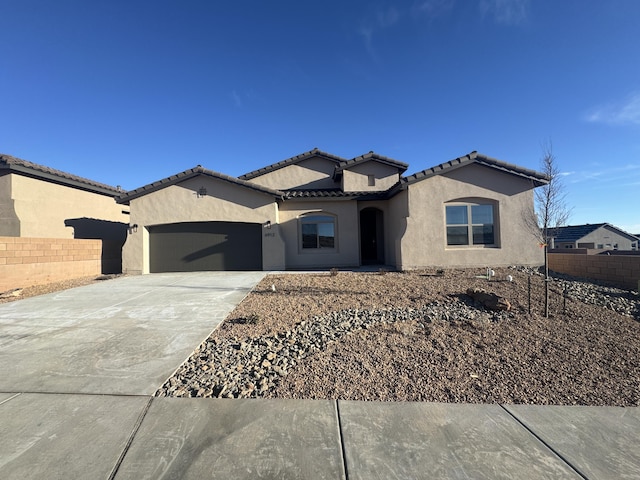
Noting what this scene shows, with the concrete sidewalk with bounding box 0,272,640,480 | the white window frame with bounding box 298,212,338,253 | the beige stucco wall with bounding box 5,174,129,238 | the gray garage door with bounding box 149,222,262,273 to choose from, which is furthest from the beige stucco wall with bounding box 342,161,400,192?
the beige stucco wall with bounding box 5,174,129,238

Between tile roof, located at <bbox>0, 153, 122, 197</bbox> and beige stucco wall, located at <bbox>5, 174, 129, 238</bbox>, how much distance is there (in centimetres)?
24

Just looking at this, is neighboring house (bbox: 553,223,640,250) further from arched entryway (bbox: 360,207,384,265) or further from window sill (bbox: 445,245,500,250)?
arched entryway (bbox: 360,207,384,265)

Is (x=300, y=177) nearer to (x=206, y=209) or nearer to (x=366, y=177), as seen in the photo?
(x=366, y=177)

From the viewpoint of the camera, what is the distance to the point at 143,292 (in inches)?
358

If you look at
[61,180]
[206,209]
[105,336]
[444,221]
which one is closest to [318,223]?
[206,209]

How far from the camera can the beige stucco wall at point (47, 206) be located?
42.1 feet

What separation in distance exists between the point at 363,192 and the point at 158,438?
43.0 ft

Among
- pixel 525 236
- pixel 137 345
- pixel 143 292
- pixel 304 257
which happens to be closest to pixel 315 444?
pixel 137 345

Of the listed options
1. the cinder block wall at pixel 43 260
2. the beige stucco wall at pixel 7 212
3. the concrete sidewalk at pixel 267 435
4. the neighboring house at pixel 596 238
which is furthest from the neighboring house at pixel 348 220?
the neighboring house at pixel 596 238

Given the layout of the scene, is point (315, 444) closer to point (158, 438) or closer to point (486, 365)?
point (158, 438)

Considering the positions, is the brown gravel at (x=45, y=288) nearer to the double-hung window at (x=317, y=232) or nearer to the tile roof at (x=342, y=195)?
the double-hung window at (x=317, y=232)

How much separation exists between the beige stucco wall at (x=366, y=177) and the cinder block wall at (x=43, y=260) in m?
12.3

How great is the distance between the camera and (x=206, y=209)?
1384 centimetres

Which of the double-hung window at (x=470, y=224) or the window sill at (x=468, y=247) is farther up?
the double-hung window at (x=470, y=224)
